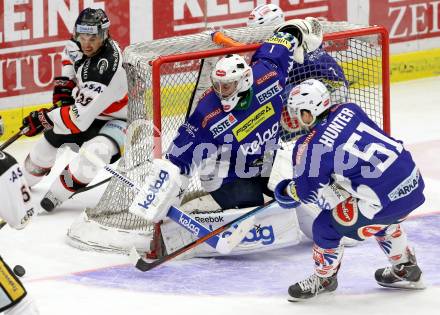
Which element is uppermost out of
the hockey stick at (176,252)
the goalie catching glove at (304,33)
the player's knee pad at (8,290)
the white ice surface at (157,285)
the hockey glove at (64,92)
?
the goalie catching glove at (304,33)

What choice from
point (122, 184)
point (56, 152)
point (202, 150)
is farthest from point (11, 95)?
point (202, 150)

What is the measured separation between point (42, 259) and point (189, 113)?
3.27 feet

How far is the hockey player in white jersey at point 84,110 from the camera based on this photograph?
6984 millimetres

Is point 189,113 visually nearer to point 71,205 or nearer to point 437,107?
point 71,205

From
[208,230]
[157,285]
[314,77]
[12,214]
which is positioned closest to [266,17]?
[314,77]

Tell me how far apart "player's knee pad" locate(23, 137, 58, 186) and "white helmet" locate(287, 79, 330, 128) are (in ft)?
6.69

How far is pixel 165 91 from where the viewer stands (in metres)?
6.71

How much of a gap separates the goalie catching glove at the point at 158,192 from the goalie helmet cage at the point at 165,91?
11.4 inches

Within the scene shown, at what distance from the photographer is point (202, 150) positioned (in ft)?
21.0

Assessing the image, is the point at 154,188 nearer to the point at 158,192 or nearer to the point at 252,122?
the point at 158,192

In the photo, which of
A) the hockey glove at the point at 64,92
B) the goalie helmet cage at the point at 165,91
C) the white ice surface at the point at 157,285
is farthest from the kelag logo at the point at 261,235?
the hockey glove at the point at 64,92

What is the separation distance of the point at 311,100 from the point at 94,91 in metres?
1.64

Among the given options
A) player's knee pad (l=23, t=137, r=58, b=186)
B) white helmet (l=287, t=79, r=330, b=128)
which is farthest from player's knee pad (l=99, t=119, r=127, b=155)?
white helmet (l=287, t=79, r=330, b=128)

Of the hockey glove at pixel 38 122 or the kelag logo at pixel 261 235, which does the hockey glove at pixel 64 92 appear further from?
Answer: the kelag logo at pixel 261 235
